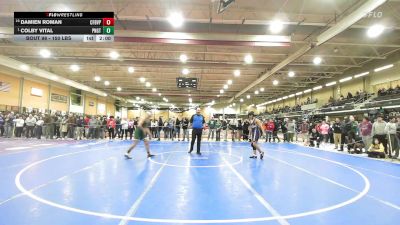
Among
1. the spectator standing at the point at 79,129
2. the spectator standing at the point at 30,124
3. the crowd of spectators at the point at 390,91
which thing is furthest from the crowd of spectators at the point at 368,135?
the spectator standing at the point at 30,124

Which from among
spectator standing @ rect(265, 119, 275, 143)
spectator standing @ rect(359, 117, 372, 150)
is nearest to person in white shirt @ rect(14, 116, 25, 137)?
spectator standing @ rect(265, 119, 275, 143)

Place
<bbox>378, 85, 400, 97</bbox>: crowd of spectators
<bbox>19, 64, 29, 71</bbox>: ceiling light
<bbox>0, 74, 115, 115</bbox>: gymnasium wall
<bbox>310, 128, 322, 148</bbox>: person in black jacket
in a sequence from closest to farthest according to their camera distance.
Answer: <bbox>310, 128, 322, 148</bbox>: person in black jacket, <bbox>378, 85, 400, 97</bbox>: crowd of spectators, <bbox>19, 64, 29, 71</bbox>: ceiling light, <bbox>0, 74, 115, 115</bbox>: gymnasium wall

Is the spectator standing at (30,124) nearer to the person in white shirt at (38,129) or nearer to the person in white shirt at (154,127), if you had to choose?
the person in white shirt at (38,129)

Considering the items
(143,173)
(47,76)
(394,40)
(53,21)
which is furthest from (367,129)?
(47,76)

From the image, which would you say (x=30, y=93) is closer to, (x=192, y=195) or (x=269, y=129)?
(x=269, y=129)

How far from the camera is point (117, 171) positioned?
287 inches

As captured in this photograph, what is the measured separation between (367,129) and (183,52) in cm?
1231

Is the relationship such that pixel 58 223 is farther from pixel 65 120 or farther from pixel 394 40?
pixel 394 40

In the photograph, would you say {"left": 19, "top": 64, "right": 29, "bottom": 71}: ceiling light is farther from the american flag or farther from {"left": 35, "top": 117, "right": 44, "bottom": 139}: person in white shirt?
{"left": 35, "top": 117, "right": 44, "bottom": 139}: person in white shirt
